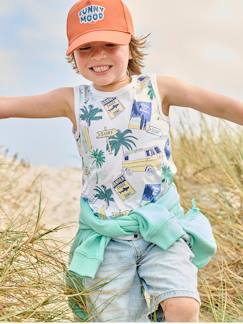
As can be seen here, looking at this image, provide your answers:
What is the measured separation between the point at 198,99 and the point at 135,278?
731 mm

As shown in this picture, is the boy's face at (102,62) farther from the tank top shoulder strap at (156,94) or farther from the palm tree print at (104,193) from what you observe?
the palm tree print at (104,193)

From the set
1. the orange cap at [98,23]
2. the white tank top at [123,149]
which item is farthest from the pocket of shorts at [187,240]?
the orange cap at [98,23]

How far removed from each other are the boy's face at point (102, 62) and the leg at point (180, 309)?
0.84 metres

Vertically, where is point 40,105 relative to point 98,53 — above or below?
below

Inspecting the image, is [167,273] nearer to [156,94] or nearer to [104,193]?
[104,193]

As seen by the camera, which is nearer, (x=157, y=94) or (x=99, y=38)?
(x=99, y=38)

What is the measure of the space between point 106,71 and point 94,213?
53cm

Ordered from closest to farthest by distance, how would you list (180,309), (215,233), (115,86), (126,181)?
(180,309) → (126,181) → (115,86) → (215,233)

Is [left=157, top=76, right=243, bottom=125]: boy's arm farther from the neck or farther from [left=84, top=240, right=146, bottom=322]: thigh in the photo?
[left=84, top=240, right=146, bottom=322]: thigh

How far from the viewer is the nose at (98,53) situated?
2.83 meters

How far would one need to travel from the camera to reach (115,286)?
9.12 feet

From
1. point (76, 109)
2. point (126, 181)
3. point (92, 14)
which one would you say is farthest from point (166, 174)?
point (92, 14)

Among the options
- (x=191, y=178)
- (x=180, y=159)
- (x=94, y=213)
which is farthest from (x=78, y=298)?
(x=180, y=159)

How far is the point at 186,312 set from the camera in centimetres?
272
